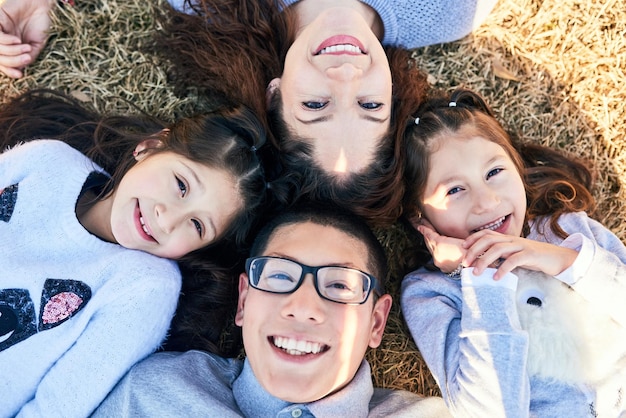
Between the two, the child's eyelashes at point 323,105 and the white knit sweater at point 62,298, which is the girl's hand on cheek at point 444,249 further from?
the white knit sweater at point 62,298

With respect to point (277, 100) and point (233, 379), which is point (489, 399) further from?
point (277, 100)

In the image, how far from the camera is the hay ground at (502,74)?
3195 millimetres

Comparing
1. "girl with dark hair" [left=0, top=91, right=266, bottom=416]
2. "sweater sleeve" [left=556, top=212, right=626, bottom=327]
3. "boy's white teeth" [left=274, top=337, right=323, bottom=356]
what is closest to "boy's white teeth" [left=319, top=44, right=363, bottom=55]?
"girl with dark hair" [left=0, top=91, right=266, bottom=416]

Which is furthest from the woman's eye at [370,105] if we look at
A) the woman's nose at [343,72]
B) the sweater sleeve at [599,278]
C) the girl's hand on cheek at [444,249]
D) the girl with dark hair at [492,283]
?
the sweater sleeve at [599,278]

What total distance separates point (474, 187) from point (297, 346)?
1.07 meters

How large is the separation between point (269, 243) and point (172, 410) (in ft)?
2.73

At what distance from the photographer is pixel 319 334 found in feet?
7.80

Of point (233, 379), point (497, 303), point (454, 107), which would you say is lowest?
point (233, 379)

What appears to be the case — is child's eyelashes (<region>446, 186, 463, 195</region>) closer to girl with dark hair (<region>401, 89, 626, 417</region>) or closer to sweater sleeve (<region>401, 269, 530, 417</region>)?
girl with dark hair (<region>401, 89, 626, 417</region>)

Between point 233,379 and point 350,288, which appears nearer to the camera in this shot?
point 350,288

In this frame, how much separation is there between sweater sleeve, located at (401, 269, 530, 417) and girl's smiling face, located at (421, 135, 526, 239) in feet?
0.82

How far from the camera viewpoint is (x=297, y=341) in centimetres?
238

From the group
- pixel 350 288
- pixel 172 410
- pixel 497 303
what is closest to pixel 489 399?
pixel 497 303

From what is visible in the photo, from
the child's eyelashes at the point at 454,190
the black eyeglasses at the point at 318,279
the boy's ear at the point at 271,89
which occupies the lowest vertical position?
the black eyeglasses at the point at 318,279
